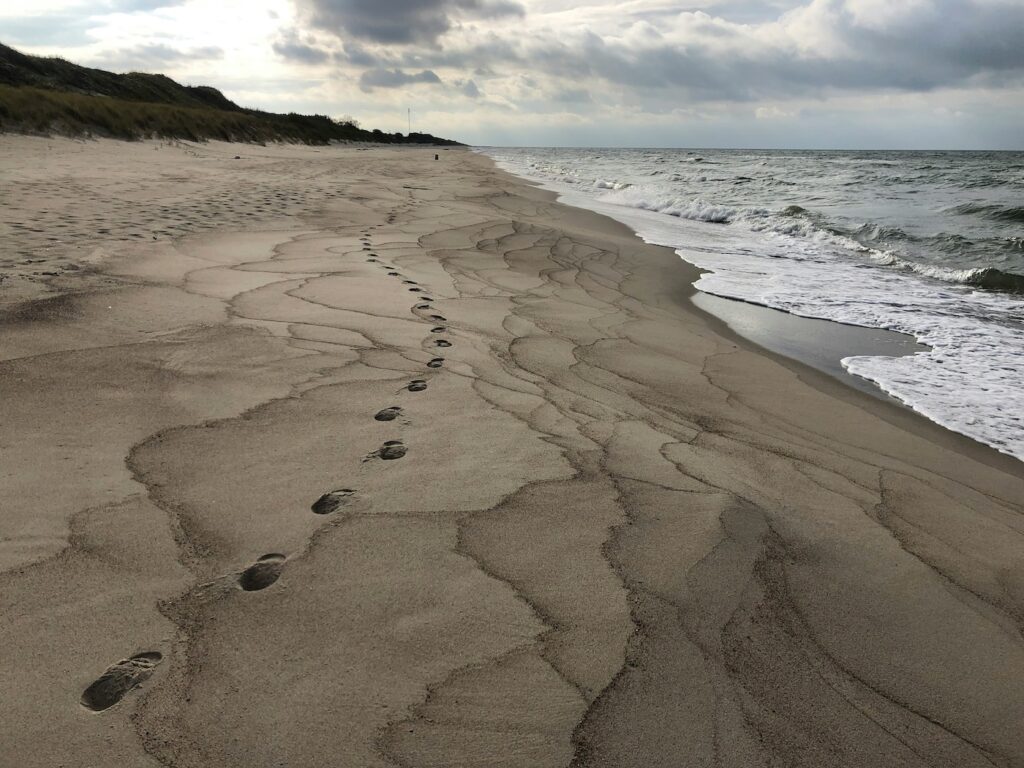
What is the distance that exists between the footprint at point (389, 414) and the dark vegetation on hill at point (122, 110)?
1610 centimetres

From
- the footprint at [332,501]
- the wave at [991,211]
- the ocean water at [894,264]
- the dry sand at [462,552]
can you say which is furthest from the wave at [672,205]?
the footprint at [332,501]

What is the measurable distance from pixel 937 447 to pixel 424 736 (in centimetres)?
293

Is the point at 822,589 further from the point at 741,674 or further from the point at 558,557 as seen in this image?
the point at 558,557

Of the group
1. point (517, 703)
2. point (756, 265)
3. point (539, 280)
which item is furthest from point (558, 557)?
point (756, 265)

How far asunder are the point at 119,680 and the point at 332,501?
77 centimetres

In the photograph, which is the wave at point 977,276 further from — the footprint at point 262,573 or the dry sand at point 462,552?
the footprint at point 262,573

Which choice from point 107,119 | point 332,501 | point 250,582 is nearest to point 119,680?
point 250,582

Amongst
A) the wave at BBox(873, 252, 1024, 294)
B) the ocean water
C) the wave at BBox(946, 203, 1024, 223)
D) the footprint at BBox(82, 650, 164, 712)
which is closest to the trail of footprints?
the footprint at BBox(82, 650, 164, 712)

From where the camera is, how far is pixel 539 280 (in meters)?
5.88

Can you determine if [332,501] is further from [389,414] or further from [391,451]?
[389,414]

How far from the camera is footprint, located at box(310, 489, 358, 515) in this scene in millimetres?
1961

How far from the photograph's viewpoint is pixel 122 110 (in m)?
19.1

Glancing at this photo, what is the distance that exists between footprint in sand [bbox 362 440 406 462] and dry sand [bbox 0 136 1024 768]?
0.6 inches

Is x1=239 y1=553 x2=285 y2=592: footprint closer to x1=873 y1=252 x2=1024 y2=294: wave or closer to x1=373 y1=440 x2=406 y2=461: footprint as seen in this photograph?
x1=373 y1=440 x2=406 y2=461: footprint
